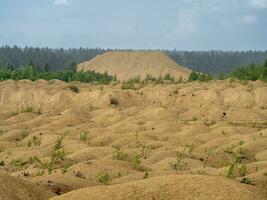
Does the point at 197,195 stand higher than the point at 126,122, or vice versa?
the point at 197,195

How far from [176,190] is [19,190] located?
3631mm

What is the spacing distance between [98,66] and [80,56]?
6805cm

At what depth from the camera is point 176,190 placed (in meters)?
10.3

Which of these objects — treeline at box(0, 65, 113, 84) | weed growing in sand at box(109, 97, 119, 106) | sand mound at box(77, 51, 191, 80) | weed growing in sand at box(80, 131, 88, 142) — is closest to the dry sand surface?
weed growing in sand at box(109, 97, 119, 106)

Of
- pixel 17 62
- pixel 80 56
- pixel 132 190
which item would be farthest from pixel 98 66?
pixel 132 190

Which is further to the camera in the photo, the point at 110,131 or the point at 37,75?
the point at 37,75

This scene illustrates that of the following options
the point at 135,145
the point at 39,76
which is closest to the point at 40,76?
the point at 39,76

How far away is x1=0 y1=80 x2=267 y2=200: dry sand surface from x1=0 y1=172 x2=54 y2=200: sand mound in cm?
3

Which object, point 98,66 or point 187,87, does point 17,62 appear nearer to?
point 98,66

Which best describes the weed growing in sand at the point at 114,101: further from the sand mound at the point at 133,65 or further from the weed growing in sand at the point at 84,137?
the sand mound at the point at 133,65

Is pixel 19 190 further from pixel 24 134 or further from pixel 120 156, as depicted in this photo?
pixel 24 134

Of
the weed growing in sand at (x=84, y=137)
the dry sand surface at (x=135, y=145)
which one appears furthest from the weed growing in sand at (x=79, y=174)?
the weed growing in sand at (x=84, y=137)

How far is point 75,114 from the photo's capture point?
4281cm

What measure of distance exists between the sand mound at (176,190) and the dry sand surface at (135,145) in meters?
0.02
